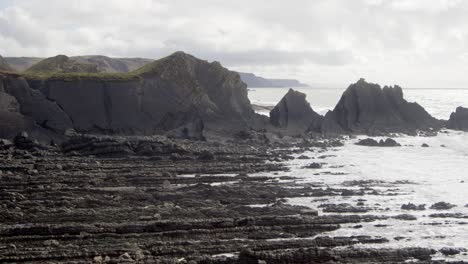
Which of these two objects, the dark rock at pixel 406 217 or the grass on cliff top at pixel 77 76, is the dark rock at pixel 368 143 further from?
the dark rock at pixel 406 217

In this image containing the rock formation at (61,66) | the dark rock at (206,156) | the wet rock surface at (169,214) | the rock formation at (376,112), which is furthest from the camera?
the rock formation at (61,66)

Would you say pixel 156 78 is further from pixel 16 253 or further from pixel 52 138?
pixel 16 253

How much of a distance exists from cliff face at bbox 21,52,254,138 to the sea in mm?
13822

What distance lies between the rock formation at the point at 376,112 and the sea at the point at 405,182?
26.2ft

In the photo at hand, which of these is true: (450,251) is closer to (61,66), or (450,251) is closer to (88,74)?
(88,74)

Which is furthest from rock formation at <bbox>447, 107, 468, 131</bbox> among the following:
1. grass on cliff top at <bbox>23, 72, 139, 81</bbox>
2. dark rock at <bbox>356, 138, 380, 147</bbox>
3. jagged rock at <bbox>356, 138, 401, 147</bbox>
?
grass on cliff top at <bbox>23, 72, 139, 81</bbox>

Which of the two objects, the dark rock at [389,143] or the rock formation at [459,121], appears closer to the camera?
the dark rock at [389,143]

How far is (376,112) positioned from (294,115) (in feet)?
34.3

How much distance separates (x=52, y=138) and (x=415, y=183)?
1138 inches

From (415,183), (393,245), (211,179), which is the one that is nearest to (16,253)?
(393,245)

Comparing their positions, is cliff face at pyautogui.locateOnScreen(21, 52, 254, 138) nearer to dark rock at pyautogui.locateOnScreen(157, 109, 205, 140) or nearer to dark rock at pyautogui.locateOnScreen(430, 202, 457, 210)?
dark rock at pyautogui.locateOnScreen(157, 109, 205, 140)

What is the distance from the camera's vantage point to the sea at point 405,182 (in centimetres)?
1984

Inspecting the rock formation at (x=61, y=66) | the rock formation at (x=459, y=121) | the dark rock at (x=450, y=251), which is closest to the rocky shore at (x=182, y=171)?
the dark rock at (x=450, y=251)

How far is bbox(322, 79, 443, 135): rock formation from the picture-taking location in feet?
204
